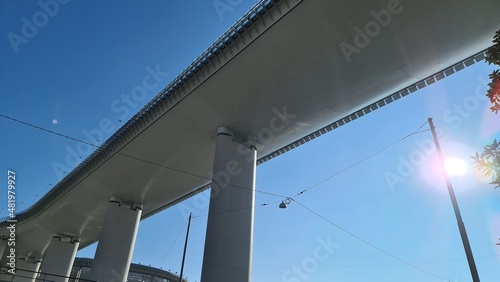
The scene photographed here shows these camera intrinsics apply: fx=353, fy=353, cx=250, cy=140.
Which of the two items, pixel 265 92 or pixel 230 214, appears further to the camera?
pixel 230 214

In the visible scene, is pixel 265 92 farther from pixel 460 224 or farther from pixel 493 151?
pixel 493 151

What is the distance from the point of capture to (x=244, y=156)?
22359 millimetres

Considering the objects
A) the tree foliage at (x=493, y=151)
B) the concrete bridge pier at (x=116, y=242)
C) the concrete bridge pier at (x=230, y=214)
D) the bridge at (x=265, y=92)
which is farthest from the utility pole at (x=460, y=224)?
the concrete bridge pier at (x=116, y=242)

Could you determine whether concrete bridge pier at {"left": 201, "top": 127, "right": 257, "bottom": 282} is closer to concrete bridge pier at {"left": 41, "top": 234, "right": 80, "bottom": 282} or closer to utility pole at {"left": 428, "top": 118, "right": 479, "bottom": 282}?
utility pole at {"left": 428, "top": 118, "right": 479, "bottom": 282}

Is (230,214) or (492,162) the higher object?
(230,214)

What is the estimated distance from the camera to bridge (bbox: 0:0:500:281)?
1527 cm

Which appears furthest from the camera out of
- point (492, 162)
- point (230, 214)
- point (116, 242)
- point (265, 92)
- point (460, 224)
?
point (116, 242)

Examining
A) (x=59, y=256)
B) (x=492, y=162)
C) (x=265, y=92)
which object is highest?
(x=265, y=92)

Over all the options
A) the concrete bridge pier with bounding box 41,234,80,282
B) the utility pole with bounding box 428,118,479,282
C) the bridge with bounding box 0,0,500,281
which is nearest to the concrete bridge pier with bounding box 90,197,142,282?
the bridge with bounding box 0,0,500,281

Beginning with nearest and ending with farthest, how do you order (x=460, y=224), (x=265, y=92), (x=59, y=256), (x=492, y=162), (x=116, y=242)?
(x=492, y=162)
(x=460, y=224)
(x=265, y=92)
(x=116, y=242)
(x=59, y=256)

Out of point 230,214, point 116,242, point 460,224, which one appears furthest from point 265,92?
point 116,242

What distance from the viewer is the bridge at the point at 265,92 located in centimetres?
1527

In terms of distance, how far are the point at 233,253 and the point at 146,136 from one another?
10300 millimetres

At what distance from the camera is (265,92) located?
19.4 metres
